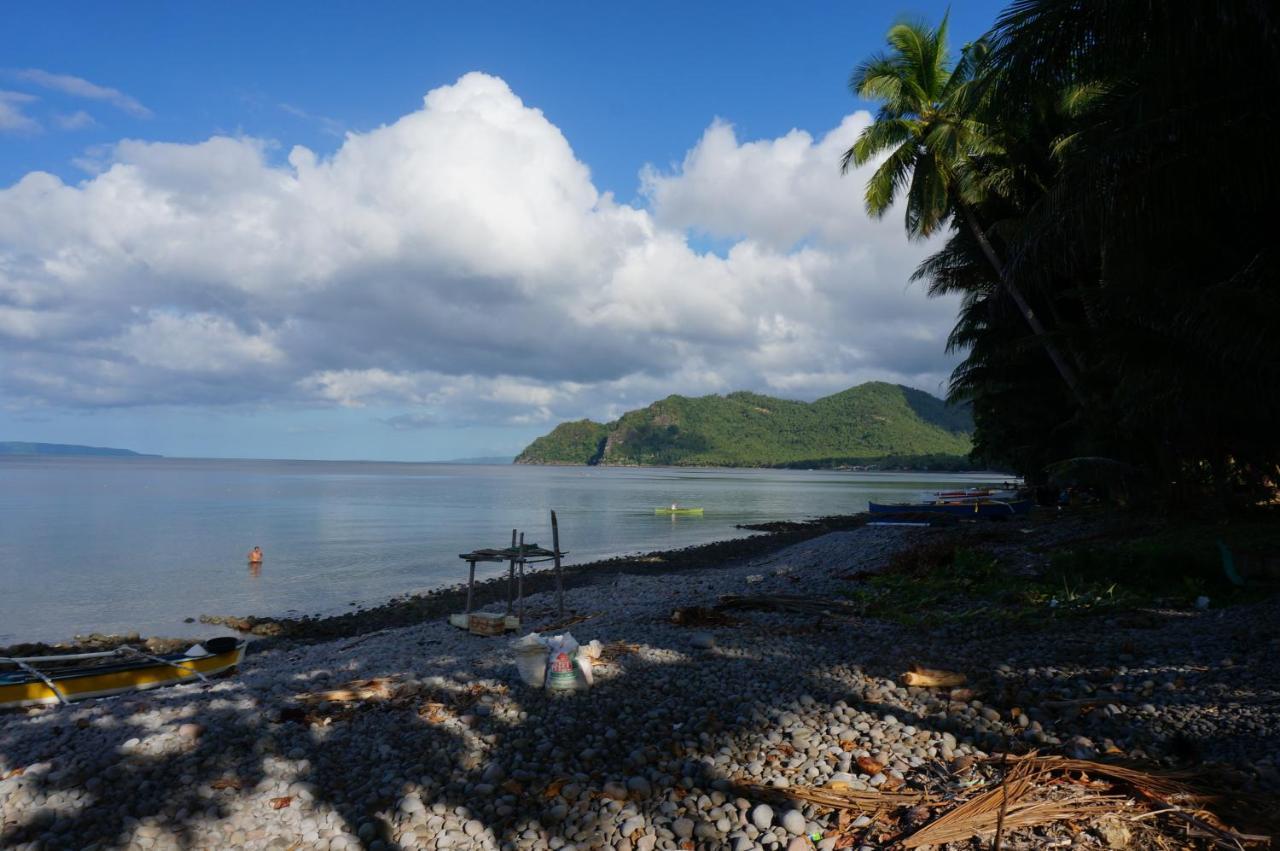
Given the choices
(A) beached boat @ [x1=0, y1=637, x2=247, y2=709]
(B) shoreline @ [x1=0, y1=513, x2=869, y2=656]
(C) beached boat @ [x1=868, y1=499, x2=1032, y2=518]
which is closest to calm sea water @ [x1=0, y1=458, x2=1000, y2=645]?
(B) shoreline @ [x1=0, y1=513, x2=869, y2=656]

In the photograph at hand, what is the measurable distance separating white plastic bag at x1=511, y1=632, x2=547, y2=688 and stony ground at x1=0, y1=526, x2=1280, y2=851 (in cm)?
14

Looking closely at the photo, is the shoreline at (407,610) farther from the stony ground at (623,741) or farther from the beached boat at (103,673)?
the stony ground at (623,741)

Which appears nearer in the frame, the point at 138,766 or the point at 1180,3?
the point at 138,766

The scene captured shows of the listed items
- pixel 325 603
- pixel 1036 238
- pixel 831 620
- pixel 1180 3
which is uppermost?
pixel 1180 3

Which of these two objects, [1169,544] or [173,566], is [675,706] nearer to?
[1169,544]

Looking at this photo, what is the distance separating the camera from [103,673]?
9516 mm

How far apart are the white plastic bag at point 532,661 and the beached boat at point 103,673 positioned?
627cm

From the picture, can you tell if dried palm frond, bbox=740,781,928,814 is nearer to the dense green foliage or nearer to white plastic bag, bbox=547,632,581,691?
white plastic bag, bbox=547,632,581,691

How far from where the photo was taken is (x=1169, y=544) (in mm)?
11555

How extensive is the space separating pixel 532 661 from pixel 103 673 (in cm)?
671

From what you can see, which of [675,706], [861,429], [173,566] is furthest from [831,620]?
[861,429]

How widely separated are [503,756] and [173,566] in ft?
81.8

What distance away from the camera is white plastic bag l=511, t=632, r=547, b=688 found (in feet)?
21.8

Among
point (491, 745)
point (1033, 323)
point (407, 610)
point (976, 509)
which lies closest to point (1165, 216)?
point (491, 745)
